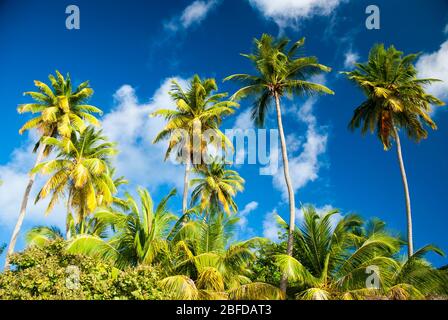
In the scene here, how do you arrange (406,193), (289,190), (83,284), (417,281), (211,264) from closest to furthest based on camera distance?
(83,284) → (417,281) → (211,264) → (289,190) → (406,193)

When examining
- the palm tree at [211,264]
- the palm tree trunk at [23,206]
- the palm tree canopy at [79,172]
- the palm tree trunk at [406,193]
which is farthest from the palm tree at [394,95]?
the palm tree trunk at [23,206]

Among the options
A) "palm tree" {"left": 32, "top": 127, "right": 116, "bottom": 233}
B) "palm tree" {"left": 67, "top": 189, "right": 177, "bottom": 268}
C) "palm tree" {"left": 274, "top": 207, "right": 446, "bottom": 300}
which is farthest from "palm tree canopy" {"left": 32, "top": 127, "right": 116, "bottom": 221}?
"palm tree" {"left": 274, "top": 207, "right": 446, "bottom": 300}

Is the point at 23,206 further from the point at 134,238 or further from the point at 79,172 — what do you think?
the point at 134,238

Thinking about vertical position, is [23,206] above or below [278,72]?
below

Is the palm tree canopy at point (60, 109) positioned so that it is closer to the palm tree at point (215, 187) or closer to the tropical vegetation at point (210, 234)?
the tropical vegetation at point (210, 234)

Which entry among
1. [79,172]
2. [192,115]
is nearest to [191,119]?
[192,115]

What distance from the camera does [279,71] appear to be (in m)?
21.2

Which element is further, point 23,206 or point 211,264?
point 23,206

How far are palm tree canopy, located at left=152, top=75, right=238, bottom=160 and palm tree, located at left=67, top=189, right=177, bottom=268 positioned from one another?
11.5 meters

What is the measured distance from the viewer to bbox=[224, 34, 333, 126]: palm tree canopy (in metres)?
21.2

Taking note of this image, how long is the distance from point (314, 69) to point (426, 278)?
40.3ft

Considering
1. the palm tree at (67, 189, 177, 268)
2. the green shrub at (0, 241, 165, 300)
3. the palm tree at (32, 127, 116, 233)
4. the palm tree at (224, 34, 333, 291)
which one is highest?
the palm tree at (224, 34, 333, 291)

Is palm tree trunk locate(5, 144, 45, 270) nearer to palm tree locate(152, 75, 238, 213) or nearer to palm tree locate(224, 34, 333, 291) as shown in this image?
palm tree locate(152, 75, 238, 213)

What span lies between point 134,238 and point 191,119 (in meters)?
13.9
